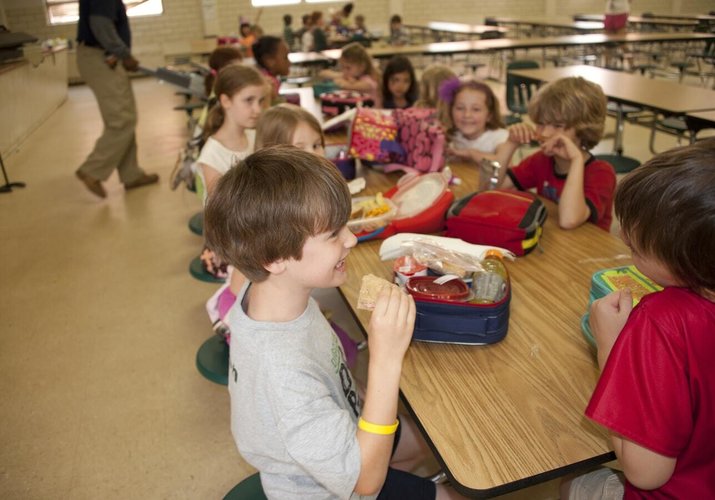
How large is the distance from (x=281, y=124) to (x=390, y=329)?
125 centimetres

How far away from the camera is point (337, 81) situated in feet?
14.8

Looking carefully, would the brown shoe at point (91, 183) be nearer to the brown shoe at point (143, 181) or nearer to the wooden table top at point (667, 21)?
the brown shoe at point (143, 181)

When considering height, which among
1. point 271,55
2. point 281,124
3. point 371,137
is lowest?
point 371,137

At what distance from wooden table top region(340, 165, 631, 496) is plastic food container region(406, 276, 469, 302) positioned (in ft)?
0.36

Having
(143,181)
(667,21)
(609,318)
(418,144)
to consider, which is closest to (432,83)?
(418,144)

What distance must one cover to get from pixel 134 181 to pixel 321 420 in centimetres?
459

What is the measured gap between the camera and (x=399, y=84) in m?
3.67

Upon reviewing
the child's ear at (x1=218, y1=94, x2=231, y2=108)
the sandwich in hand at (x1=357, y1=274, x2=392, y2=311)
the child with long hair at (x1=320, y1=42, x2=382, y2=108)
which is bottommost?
the sandwich in hand at (x1=357, y1=274, x2=392, y2=311)

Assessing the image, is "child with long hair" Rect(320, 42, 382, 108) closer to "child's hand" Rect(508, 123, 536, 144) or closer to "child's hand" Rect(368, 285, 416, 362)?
"child's hand" Rect(508, 123, 536, 144)

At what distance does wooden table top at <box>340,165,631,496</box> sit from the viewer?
94 centimetres

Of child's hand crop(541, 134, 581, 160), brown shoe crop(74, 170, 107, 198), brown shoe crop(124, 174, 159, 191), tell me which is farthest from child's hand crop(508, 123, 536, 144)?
brown shoe crop(124, 174, 159, 191)

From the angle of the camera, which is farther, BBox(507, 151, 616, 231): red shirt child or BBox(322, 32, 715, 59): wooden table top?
BBox(322, 32, 715, 59): wooden table top

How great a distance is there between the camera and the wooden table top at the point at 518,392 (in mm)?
942

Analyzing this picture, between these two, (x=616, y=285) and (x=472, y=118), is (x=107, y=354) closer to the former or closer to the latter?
(x=472, y=118)
